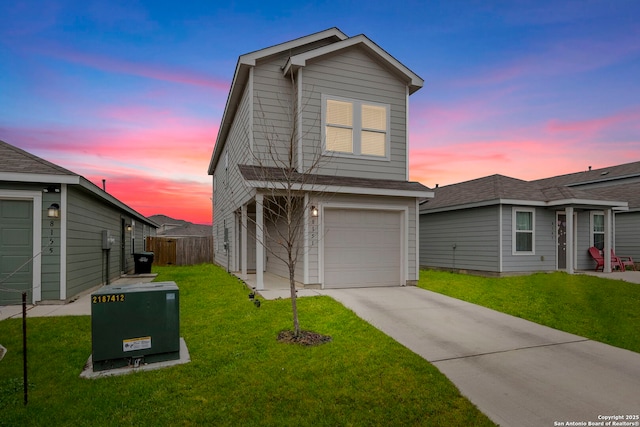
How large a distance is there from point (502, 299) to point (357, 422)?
24.0 feet

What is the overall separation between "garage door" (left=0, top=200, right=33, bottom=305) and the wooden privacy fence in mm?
12411

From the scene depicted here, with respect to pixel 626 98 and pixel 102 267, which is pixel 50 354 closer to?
pixel 102 267

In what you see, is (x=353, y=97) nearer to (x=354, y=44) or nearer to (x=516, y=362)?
(x=354, y=44)

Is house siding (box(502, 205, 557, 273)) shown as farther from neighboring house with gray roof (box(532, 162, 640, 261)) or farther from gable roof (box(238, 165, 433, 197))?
gable roof (box(238, 165, 433, 197))

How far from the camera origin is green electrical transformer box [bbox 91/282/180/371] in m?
4.01

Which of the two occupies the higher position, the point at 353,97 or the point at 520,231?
the point at 353,97

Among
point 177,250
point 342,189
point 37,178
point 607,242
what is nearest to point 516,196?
point 607,242

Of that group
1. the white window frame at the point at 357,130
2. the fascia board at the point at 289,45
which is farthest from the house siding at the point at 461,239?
the fascia board at the point at 289,45

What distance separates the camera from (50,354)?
4.59 metres

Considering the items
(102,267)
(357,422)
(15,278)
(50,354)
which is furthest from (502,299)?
(102,267)

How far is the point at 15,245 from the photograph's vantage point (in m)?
7.61

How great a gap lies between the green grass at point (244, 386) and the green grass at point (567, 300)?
3915mm

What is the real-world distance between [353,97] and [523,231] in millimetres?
8938

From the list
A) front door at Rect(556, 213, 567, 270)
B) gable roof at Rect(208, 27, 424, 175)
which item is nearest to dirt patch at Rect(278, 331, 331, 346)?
gable roof at Rect(208, 27, 424, 175)
